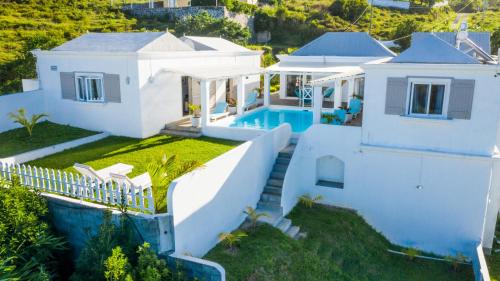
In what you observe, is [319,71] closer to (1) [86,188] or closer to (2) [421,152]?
(2) [421,152]

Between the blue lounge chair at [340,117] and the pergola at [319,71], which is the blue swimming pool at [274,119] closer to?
the pergola at [319,71]

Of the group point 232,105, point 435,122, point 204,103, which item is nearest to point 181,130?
point 204,103

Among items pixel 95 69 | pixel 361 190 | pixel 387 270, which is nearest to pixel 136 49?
pixel 95 69

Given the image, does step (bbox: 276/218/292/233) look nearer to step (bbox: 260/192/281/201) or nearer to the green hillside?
step (bbox: 260/192/281/201)

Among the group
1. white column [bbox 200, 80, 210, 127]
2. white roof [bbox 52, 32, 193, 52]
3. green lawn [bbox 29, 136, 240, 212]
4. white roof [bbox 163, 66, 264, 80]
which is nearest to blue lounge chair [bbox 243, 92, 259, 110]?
white roof [bbox 163, 66, 264, 80]

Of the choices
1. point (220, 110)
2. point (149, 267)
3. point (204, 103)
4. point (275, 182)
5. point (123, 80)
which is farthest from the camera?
point (220, 110)

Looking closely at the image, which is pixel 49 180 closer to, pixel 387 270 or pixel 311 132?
pixel 311 132
